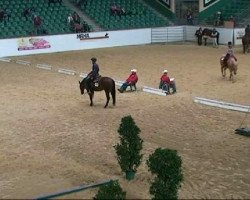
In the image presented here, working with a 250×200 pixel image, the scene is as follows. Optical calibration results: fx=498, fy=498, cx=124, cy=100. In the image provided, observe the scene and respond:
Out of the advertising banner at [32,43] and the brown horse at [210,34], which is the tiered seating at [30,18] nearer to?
the advertising banner at [32,43]

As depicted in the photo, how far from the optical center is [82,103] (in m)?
17.2

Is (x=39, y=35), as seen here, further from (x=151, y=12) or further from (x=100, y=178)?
(x=100, y=178)

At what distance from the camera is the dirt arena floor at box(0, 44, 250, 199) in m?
9.88

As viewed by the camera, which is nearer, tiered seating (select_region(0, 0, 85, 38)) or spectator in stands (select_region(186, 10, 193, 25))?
tiered seating (select_region(0, 0, 85, 38))

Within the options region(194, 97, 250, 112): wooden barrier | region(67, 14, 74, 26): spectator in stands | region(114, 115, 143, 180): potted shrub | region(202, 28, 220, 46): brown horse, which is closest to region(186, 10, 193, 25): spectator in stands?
region(202, 28, 220, 46): brown horse

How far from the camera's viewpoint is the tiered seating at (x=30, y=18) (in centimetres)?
3083

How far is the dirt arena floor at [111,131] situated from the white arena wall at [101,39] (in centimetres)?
498

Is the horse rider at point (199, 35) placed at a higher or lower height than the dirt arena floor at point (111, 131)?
higher

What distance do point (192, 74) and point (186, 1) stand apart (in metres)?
18.3

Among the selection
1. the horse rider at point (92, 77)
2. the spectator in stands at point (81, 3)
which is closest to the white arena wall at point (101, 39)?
the spectator in stands at point (81, 3)

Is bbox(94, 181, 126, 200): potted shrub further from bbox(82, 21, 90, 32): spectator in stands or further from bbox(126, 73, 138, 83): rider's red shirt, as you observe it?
bbox(82, 21, 90, 32): spectator in stands

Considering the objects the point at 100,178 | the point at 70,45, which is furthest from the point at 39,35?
the point at 100,178

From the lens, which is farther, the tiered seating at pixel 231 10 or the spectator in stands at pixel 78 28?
the tiered seating at pixel 231 10

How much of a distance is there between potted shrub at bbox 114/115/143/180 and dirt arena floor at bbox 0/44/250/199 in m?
0.27
